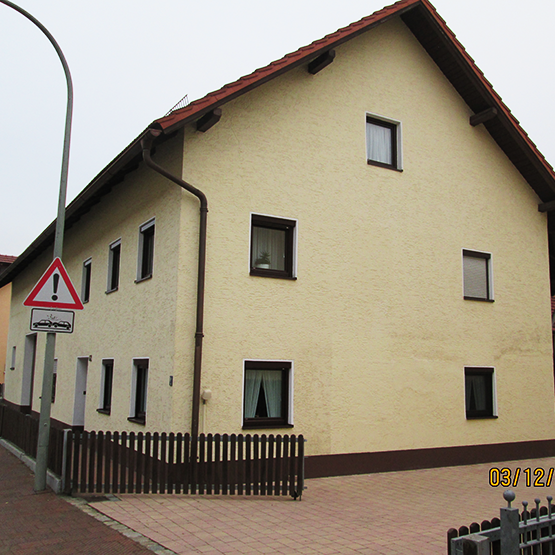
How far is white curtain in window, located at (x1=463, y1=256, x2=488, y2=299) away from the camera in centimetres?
1318

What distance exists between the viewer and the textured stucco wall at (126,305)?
992cm

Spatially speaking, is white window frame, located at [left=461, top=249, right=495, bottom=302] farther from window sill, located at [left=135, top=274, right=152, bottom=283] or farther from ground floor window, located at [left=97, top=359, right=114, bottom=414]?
ground floor window, located at [left=97, top=359, right=114, bottom=414]

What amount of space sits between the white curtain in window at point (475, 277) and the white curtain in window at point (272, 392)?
5.12 metres

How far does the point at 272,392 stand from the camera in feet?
34.0

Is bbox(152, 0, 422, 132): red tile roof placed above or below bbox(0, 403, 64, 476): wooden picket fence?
above

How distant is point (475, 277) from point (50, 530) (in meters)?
10.1

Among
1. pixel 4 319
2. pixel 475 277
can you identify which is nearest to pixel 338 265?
pixel 475 277

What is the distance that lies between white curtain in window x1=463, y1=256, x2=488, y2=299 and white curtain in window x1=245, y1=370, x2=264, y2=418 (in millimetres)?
5506

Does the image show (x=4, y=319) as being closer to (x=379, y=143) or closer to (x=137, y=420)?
(x=137, y=420)

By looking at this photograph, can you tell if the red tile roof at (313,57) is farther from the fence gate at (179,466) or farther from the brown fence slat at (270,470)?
the brown fence slat at (270,470)

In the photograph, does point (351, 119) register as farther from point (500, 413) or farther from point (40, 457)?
point (40, 457)

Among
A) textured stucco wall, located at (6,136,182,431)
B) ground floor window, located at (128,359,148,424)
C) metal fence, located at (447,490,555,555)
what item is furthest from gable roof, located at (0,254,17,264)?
metal fence, located at (447,490,555,555)

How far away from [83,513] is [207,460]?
6.18 ft

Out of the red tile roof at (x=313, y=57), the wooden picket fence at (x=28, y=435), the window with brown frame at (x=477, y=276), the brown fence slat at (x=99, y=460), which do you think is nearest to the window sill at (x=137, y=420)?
the wooden picket fence at (x=28, y=435)
